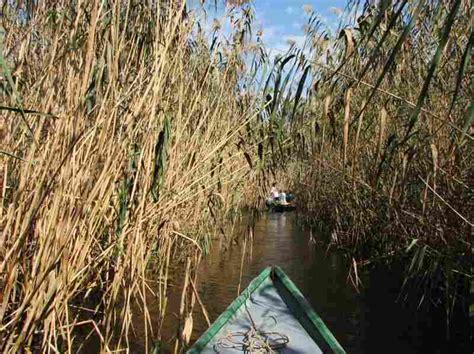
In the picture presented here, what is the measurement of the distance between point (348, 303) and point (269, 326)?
260 cm

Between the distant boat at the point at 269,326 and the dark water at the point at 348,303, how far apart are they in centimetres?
36

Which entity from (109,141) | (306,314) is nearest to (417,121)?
(306,314)

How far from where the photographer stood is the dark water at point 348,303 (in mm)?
4375

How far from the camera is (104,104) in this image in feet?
7.23

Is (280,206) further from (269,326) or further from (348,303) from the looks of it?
(269,326)

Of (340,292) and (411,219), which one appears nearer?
(411,219)

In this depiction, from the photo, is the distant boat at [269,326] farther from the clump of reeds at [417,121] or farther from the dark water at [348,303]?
the clump of reeds at [417,121]

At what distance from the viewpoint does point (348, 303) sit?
221 inches

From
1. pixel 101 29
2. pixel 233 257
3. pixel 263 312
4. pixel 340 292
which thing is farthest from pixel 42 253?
pixel 233 257

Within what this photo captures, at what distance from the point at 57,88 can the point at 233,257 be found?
6.43 m

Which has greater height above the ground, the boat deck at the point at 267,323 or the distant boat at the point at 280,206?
the distant boat at the point at 280,206

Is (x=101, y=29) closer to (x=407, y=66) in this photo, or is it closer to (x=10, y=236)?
(x=10, y=236)

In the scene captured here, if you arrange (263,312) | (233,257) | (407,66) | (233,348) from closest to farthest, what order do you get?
(233,348), (263,312), (407,66), (233,257)

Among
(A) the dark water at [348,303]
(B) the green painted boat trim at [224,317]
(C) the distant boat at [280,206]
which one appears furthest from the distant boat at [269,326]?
(C) the distant boat at [280,206]
